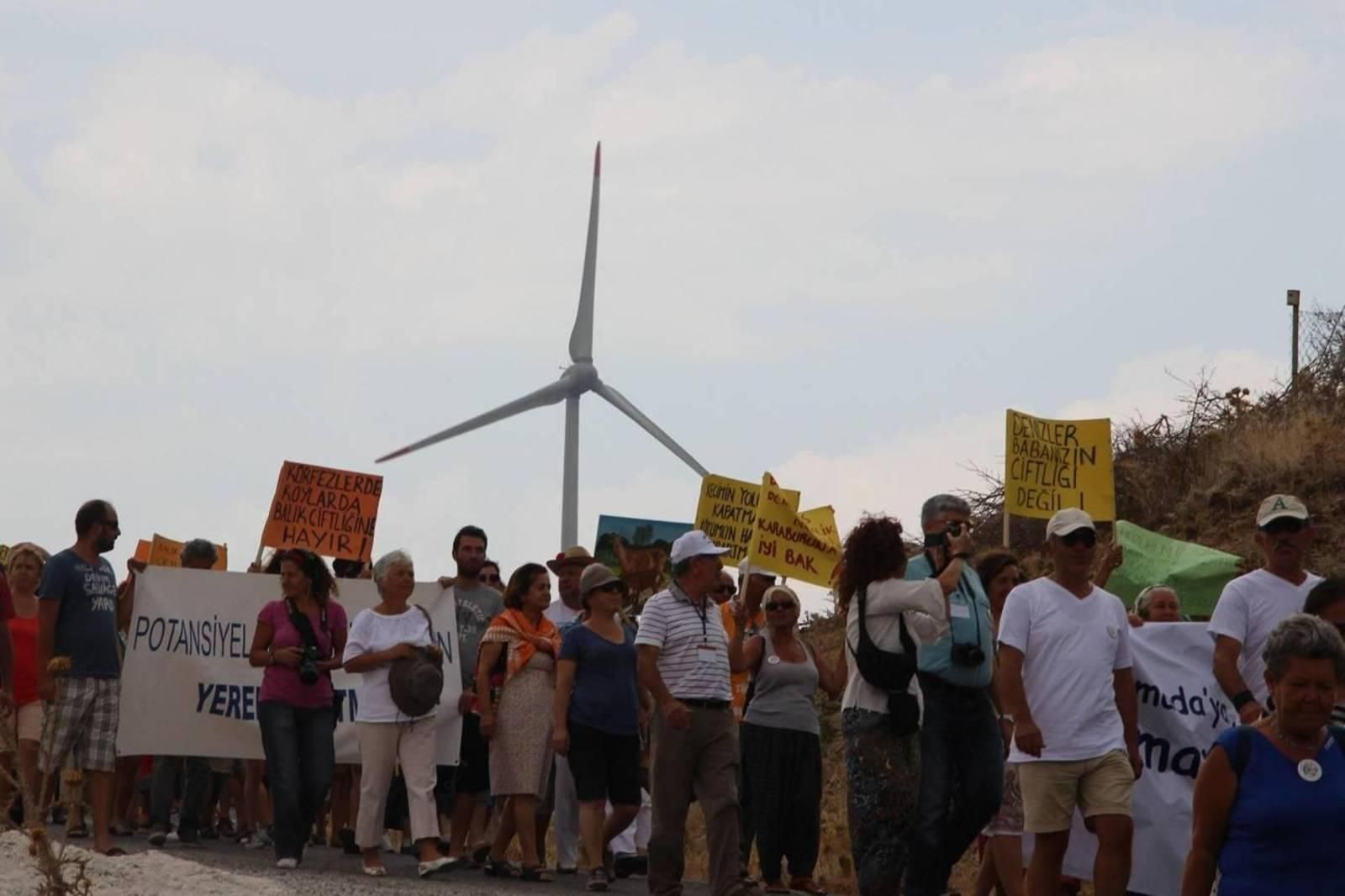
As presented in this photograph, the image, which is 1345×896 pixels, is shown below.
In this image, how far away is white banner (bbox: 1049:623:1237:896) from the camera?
10930mm

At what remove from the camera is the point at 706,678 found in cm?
1158

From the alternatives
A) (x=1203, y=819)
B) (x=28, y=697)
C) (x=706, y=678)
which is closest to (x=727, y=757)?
(x=706, y=678)

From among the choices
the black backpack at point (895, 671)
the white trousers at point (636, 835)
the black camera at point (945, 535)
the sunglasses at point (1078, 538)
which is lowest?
the white trousers at point (636, 835)

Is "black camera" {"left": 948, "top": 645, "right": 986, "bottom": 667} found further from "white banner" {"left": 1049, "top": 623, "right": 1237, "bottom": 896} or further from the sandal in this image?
the sandal

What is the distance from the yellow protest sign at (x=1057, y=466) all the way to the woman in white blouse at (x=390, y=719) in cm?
456

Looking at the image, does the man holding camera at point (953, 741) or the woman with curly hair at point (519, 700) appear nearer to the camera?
the man holding camera at point (953, 741)

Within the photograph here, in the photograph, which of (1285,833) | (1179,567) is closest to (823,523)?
(1179,567)

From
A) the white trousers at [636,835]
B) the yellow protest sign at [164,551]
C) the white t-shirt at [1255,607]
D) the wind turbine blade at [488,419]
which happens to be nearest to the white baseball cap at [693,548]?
the white trousers at [636,835]

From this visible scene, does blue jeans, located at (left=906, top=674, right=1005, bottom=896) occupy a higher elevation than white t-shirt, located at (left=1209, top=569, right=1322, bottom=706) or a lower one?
lower

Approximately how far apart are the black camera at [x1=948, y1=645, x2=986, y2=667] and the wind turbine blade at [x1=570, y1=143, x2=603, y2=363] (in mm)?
22899

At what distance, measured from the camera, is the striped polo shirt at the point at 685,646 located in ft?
37.9

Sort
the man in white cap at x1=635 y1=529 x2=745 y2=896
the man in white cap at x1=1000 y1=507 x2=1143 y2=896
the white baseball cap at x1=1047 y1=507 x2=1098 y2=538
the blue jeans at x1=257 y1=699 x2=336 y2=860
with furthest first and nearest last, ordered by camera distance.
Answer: the blue jeans at x1=257 y1=699 x2=336 y2=860 < the man in white cap at x1=635 y1=529 x2=745 y2=896 < the white baseball cap at x1=1047 y1=507 x2=1098 y2=538 < the man in white cap at x1=1000 y1=507 x2=1143 y2=896

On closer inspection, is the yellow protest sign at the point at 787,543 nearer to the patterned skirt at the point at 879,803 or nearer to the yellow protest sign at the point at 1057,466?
the yellow protest sign at the point at 1057,466

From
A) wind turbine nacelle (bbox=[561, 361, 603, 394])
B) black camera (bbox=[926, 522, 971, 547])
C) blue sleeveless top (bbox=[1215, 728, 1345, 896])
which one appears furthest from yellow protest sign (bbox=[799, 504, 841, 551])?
wind turbine nacelle (bbox=[561, 361, 603, 394])
